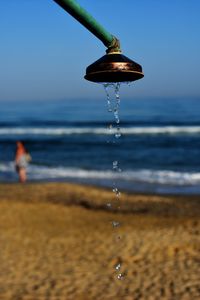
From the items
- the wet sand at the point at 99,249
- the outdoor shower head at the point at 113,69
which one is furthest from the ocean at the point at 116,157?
the outdoor shower head at the point at 113,69

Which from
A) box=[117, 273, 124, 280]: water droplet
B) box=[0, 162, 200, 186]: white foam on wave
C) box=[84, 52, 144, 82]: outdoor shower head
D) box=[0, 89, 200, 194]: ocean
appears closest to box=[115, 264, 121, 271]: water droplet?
box=[117, 273, 124, 280]: water droplet

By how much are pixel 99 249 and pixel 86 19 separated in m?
7.74

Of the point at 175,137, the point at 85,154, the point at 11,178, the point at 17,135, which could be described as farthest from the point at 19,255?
the point at 17,135

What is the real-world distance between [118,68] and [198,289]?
5.56m

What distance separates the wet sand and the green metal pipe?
536 centimetres

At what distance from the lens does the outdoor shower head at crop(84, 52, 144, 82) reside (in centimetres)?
277

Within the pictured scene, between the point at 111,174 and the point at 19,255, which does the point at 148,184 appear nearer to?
the point at 111,174

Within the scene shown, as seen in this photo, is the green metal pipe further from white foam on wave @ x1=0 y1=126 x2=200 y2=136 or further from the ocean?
white foam on wave @ x1=0 y1=126 x2=200 y2=136

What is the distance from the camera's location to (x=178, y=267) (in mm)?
8500

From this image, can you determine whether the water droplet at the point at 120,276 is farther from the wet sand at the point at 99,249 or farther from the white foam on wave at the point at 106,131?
the white foam on wave at the point at 106,131

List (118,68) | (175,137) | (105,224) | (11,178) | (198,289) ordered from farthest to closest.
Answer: (175,137) → (11,178) → (105,224) → (198,289) → (118,68)

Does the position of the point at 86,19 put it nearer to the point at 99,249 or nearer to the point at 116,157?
the point at 99,249

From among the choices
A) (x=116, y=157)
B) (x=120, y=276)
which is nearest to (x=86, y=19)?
(x=120, y=276)

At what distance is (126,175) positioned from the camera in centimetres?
2173
